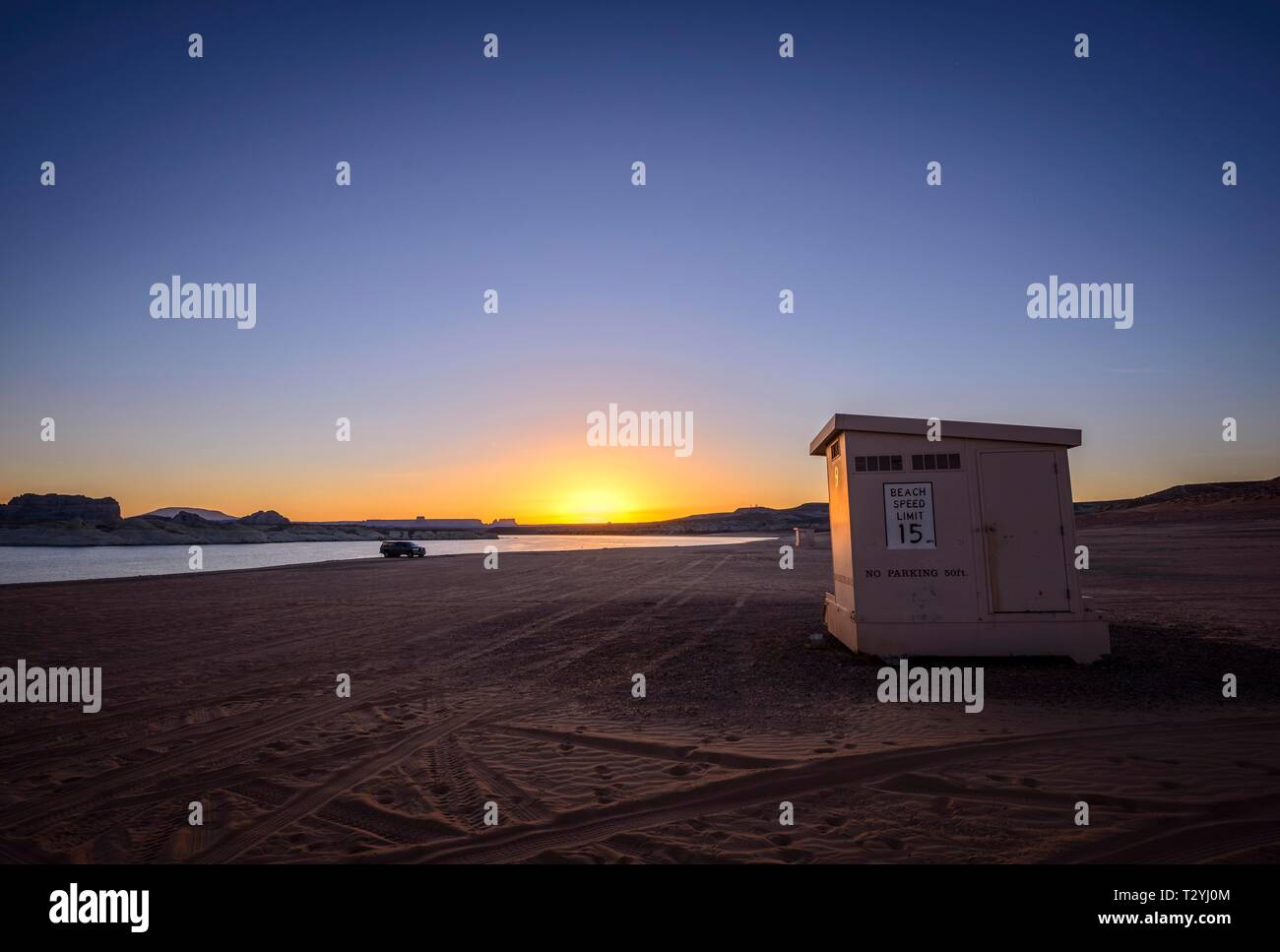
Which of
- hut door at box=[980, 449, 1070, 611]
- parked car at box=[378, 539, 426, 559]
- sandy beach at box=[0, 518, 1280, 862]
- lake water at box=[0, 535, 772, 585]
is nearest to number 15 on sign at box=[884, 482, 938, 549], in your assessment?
hut door at box=[980, 449, 1070, 611]

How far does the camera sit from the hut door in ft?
32.4

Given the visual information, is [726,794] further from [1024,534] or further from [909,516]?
[1024,534]

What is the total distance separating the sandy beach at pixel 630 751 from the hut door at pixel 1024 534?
40.8 inches

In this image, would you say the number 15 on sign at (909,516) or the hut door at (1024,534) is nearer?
the hut door at (1024,534)

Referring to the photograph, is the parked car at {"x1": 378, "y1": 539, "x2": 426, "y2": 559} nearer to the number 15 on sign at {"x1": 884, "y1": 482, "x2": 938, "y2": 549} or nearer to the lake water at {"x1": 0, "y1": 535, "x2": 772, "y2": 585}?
the lake water at {"x1": 0, "y1": 535, "x2": 772, "y2": 585}

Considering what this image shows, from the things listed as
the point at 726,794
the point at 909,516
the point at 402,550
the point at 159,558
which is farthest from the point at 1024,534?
the point at 159,558

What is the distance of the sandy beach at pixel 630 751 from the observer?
15.4 feet

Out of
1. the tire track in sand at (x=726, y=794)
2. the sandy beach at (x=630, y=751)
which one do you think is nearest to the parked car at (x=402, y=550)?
the sandy beach at (x=630, y=751)

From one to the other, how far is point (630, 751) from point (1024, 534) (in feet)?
23.5

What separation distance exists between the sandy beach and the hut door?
104 centimetres

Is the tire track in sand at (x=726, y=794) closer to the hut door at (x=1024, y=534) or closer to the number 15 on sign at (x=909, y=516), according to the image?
the hut door at (x=1024, y=534)

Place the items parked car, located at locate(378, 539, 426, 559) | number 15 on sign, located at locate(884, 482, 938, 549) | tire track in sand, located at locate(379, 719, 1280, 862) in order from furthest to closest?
parked car, located at locate(378, 539, 426, 559) < number 15 on sign, located at locate(884, 482, 938, 549) < tire track in sand, located at locate(379, 719, 1280, 862)
